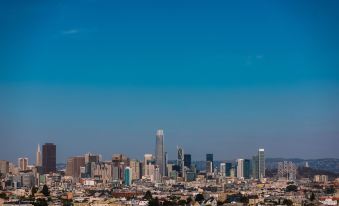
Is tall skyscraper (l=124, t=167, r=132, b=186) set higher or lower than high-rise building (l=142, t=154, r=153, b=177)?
lower

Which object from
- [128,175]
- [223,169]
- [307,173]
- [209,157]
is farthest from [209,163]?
[307,173]

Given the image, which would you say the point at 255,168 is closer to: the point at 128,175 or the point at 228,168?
the point at 228,168

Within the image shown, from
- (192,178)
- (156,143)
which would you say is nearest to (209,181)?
(192,178)

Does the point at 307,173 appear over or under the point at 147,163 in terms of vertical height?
under

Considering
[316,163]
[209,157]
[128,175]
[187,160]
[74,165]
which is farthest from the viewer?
[209,157]

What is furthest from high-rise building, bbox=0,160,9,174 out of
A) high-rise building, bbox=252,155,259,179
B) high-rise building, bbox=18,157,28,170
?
high-rise building, bbox=252,155,259,179

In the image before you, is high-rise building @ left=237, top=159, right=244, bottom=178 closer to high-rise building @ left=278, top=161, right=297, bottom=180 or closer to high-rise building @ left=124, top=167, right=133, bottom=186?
high-rise building @ left=278, top=161, right=297, bottom=180
